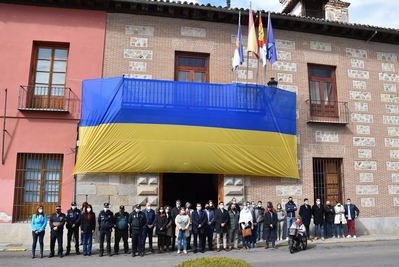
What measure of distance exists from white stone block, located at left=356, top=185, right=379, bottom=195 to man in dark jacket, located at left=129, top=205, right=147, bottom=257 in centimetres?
908

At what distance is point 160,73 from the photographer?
14.2 metres

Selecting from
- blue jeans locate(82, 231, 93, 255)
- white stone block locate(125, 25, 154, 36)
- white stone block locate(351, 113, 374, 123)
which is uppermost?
white stone block locate(125, 25, 154, 36)

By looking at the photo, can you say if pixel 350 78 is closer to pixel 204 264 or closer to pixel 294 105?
pixel 294 105

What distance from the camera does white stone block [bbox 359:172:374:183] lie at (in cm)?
1544

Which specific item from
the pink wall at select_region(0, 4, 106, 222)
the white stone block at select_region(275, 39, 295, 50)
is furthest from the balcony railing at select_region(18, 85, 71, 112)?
the white stone block at select_region(275, 39, 295, 50)

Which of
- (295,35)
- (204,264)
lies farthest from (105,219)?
(295,35)

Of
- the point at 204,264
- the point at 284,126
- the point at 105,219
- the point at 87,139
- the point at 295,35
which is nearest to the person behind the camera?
the point at 204,264

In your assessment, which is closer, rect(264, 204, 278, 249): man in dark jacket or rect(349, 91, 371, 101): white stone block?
rect(264, 204, 278, 249): man in dark jacket

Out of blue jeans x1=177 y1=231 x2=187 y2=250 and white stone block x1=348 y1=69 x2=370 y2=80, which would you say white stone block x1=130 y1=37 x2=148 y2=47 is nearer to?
blue jeans x1=177 y1=231 x2=187 y2=250

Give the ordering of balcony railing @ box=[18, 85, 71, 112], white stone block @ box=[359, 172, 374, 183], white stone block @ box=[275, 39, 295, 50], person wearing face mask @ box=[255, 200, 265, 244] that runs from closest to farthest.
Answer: person wearing face mask @ box=[255, 200, 265, 244], balcony railing @ box=[18, 85, 71, 112], white stone block @ box=[359, 172, 374, 183], white stone block @ box=[275, 39, 295, 50]

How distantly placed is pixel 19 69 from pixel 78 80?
208 cm

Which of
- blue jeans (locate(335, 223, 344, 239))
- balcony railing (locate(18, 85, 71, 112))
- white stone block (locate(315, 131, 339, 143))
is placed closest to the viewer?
balcony railing (locate(18, 85, 71, 112))

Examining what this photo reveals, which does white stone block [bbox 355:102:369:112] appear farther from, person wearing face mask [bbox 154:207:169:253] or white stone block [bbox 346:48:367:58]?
person wearing face mask [bbox 154:207:169:253]

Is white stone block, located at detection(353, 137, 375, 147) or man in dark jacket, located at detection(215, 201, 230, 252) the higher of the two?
white stone block, located at detection(353, 137, 375, 147)
